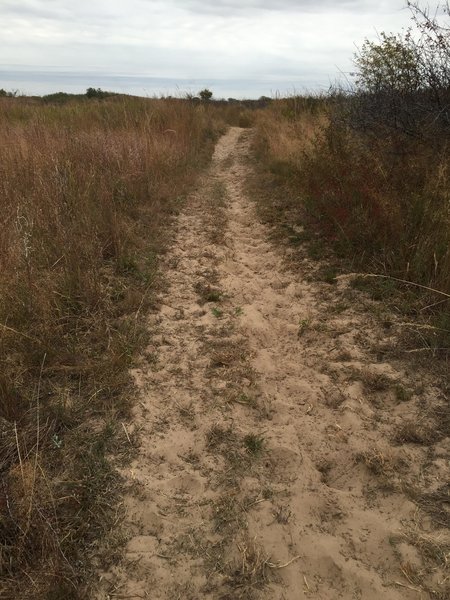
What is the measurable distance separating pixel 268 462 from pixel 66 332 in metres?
1.63

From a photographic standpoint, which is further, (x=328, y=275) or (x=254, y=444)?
(x=328, y=275)

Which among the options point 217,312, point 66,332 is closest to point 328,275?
point 217,312

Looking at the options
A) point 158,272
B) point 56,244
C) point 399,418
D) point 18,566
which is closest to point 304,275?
point 158,272

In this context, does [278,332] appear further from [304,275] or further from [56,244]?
[56,244]

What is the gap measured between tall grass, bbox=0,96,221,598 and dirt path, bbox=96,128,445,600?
0.20m

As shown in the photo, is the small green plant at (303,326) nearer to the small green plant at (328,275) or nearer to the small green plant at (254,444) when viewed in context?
the small green plant at (328,275)

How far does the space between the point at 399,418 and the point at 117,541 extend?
159 centimetres

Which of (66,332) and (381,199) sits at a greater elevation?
(381,199)

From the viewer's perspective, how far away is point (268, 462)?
2.22 metres

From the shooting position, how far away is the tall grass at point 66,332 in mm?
1751

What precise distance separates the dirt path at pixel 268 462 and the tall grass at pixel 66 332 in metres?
0.20

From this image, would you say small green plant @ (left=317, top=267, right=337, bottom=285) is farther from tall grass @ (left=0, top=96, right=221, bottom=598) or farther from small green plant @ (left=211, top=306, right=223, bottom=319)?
tall grass @ (left=0, top=96, right=221, bottom=598)

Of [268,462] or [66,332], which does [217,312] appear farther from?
[268,462]

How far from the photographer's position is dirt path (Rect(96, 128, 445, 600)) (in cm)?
173
